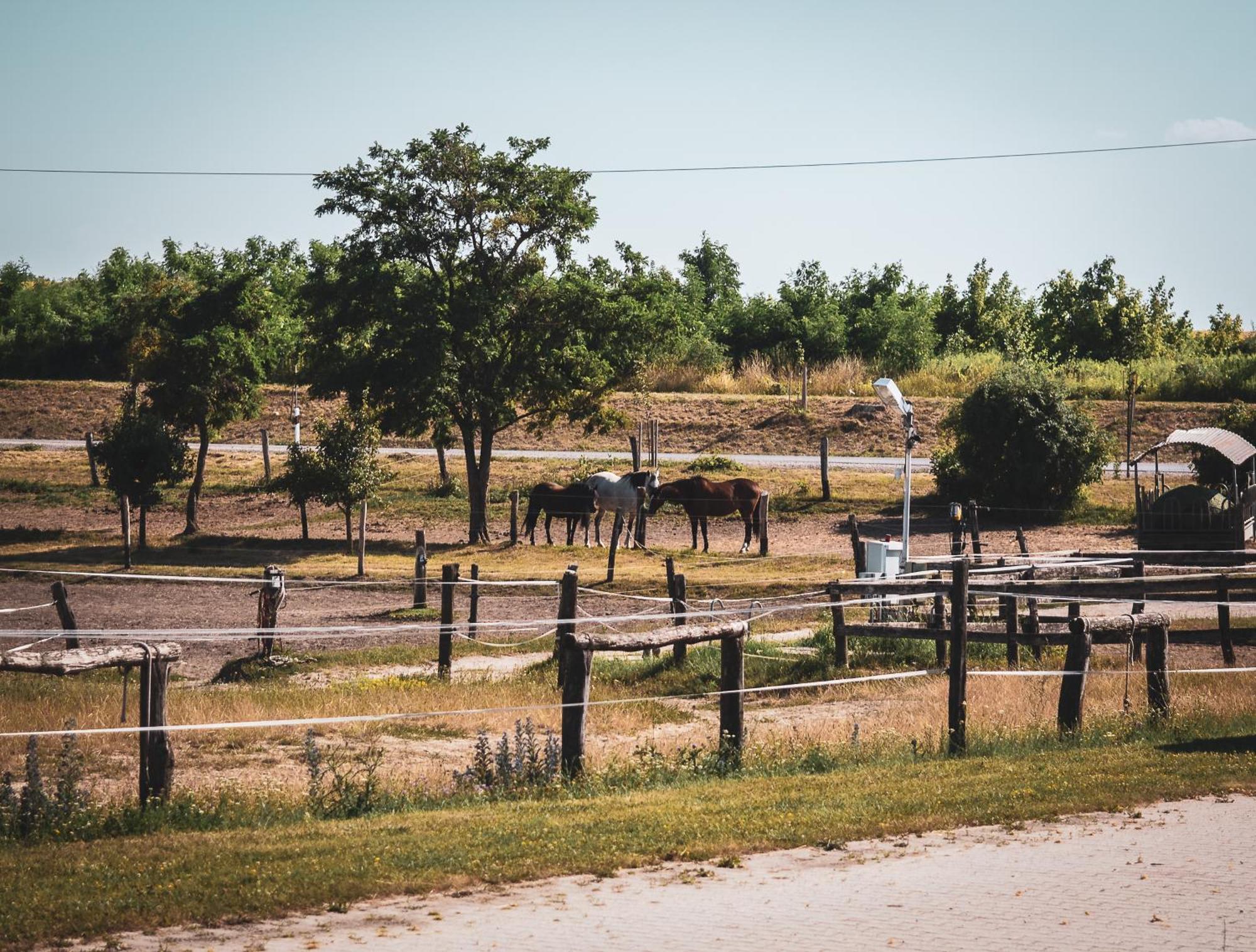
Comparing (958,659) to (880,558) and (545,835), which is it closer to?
(545,835)

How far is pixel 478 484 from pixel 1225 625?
75.7ft

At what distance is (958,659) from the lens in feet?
39.6

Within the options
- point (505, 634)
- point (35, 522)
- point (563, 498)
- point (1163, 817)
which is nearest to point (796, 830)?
point (1163, 817)

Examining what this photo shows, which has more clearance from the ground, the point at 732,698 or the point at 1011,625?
the point at 732,698

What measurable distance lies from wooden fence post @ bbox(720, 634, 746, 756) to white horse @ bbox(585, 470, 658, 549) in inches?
970

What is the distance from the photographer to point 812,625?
23.8m

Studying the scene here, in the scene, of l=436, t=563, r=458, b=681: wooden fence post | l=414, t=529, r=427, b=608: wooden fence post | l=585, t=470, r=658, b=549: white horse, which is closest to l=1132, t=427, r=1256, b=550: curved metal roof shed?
l=585, t=470, r=658, b=549: white horse

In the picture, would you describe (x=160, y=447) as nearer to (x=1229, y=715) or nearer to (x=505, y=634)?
(x=505, y=634)

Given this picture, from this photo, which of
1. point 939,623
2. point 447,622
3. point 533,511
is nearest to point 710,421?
point 533,511

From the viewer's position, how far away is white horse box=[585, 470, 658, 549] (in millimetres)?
36281

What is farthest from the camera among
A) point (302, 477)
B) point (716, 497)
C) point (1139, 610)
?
point (716, 497)

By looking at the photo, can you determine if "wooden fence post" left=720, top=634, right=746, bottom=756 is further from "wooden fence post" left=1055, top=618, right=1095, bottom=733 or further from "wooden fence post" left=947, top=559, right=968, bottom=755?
"wooden fence post" left=1055, top=618, right=1095, bottom=733

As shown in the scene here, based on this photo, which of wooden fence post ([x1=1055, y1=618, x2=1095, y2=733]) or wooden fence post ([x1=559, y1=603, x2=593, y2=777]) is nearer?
wooden fence post ([x1=559, y1=603, x2=593, y2=777])

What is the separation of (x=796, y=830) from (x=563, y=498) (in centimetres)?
2890
